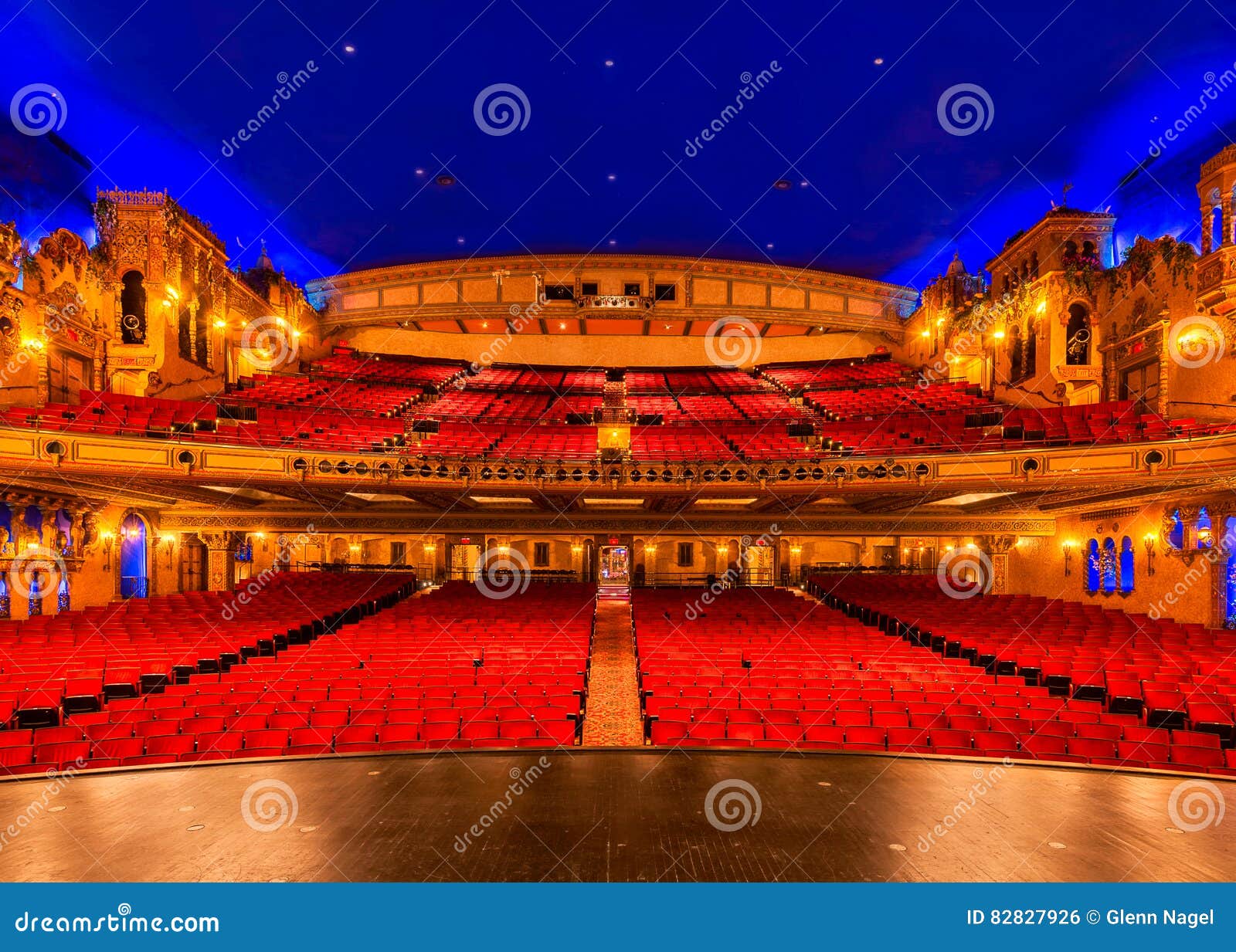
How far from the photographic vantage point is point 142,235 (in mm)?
15164

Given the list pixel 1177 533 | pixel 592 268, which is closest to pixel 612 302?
pixel 592 268

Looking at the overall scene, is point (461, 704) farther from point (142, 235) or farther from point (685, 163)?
point (142, 235)

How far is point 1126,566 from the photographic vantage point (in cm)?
1407

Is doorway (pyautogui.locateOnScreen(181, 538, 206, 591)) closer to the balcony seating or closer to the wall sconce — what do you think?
the wall sconce

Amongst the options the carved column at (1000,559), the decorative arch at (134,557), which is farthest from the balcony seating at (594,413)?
the carved column at (1000,559)

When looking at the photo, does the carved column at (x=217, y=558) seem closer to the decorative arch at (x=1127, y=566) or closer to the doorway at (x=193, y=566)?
the doorway at (x=193, y=566)

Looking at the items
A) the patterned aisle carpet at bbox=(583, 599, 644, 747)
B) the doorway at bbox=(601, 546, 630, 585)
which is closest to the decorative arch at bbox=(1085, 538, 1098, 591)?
the patterned aisle carpet at bbox=(583, 599, 644, 747)

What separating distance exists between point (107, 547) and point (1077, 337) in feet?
81.9

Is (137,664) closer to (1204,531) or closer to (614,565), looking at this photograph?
(614,565)

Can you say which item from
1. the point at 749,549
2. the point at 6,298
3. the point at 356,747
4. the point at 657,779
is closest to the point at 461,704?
the point at 356,747

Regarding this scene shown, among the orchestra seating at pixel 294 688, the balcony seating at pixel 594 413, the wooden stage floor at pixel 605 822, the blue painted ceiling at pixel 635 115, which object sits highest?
the blue painted ceiling at pixel 635 115

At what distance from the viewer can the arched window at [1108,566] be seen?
47.4ft

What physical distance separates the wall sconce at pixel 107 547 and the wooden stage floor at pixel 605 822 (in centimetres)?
1262

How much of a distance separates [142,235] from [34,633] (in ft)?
33.7
